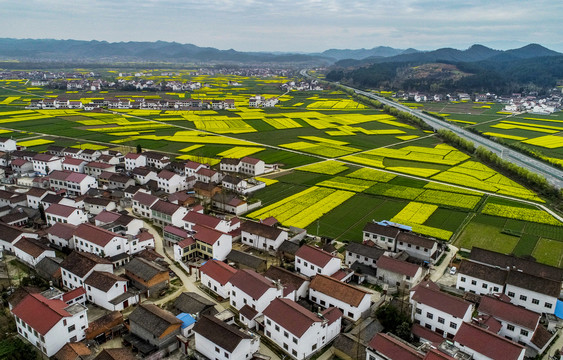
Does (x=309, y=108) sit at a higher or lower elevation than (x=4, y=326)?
higher

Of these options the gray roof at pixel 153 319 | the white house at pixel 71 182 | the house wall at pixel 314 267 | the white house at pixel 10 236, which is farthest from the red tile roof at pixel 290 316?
the white house at pixel 71 182

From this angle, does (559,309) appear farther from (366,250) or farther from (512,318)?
(366,250)

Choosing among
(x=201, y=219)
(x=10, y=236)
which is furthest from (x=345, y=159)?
(x=10, y=236)

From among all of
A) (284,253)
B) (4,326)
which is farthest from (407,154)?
(4,326)

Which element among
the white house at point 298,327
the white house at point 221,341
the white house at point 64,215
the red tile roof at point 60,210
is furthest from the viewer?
the red tile roof at point 60,210

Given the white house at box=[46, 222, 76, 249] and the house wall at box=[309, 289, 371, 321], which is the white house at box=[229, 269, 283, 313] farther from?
the white house at box=[46, 222, 76, 249]

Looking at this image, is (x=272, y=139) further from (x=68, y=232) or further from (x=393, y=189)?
(x=68, y=232)

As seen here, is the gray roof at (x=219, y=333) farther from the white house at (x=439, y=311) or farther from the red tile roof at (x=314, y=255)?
the white house at (x=439, y=311)
